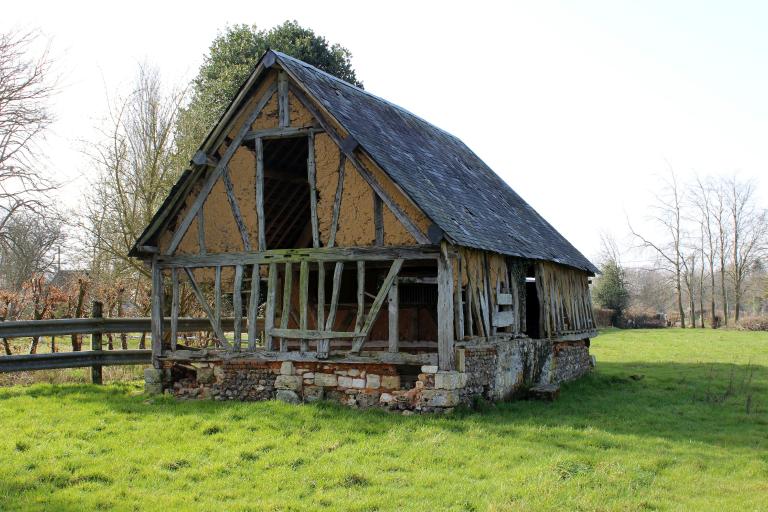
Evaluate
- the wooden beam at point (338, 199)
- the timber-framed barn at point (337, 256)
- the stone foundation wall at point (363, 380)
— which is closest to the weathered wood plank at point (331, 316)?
the timber-framed barn at point (337, 256)

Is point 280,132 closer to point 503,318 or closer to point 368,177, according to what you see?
point 368,177

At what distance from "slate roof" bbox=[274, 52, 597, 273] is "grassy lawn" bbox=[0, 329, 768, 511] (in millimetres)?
3470

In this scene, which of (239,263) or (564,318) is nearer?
(239,263)

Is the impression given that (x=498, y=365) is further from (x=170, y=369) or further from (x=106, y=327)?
(x=106, y=327)

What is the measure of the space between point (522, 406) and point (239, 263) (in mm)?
6029

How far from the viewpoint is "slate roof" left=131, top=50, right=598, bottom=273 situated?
1284cm

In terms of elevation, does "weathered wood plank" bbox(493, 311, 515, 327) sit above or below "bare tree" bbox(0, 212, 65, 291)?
below

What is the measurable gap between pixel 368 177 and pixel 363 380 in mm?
3549

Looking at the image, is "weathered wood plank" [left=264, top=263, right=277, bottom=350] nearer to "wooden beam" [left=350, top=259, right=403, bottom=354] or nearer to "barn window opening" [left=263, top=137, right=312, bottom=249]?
"wooden beam" [left=350, top=259, right=403, bottom=354]

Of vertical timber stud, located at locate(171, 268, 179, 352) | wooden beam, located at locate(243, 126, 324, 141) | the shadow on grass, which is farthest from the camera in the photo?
vertical timber stud, located at locate(171, 268, 179, 352)

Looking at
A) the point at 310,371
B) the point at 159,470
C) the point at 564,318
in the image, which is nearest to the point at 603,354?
Answer: the point at 564,318

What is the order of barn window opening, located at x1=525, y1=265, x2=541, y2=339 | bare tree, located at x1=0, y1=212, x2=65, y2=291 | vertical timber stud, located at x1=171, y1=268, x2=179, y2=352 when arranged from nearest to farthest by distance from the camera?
vertical timber stud, located at x1=171, y1=268, x2=179, y2=352 < barn window opening, located at x1=525, y1=265, x2=541, y2=339 < bare tree, located at x1=0, y1=212, x2=65, y2=291

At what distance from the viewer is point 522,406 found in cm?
1355

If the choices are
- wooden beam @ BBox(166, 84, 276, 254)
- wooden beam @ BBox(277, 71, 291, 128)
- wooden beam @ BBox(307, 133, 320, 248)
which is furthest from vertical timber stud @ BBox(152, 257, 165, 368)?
wooden beam @ BBox(277, 71, 291, 128)
